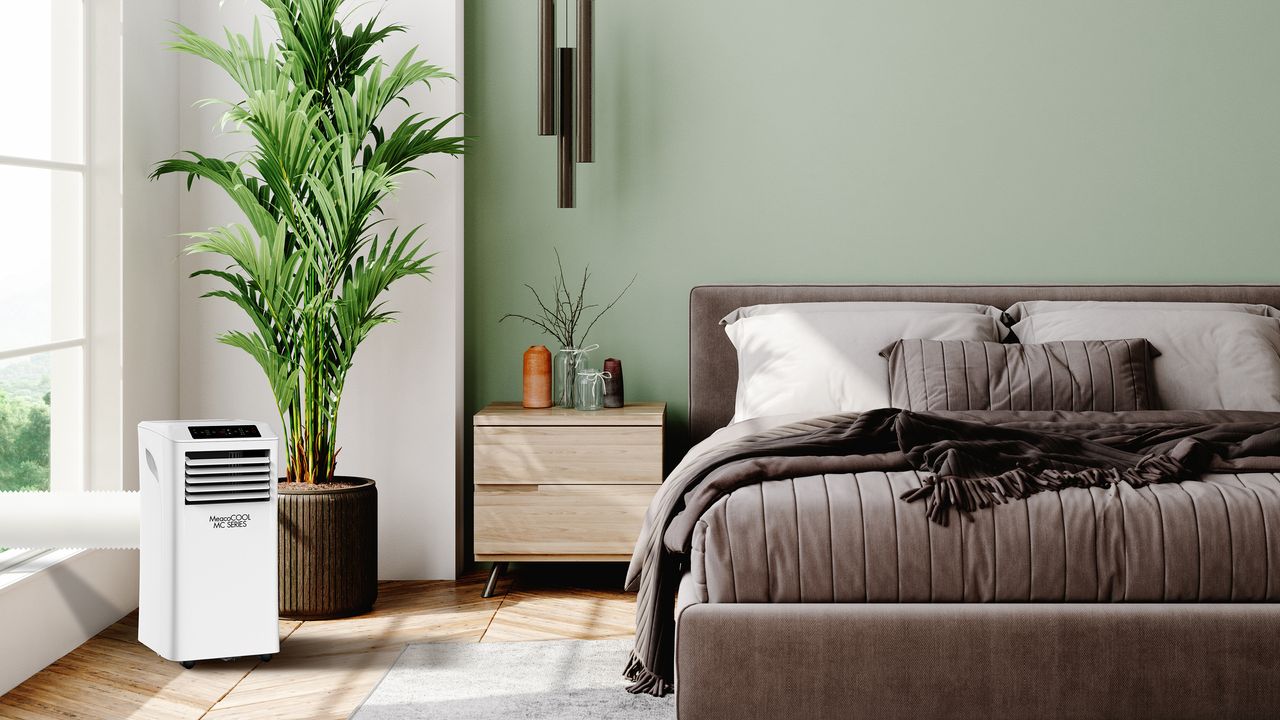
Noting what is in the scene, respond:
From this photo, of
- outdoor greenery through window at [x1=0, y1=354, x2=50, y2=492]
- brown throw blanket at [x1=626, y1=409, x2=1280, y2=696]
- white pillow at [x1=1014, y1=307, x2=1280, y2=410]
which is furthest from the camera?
white pillow at [x1=1014, y1=307, x2=1280, y2=410]

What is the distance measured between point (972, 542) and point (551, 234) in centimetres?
221

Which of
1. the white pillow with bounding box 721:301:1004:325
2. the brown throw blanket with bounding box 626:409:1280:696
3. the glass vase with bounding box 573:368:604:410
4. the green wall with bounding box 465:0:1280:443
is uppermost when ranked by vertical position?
the green wall with bounding box 465:0:1280:443

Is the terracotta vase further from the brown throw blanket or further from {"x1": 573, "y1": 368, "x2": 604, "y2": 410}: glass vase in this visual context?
the brown throw blanket

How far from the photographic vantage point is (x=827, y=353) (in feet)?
11.3

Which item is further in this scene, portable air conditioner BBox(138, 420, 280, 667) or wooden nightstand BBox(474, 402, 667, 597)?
Result: wooden nightstand BBox(474, 402, 667, 597)

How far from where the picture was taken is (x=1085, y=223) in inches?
154

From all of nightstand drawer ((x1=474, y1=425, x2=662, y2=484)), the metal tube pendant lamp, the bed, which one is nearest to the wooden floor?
nightstand drawer ((x1=474, y1=425, x2=662, y2=484))

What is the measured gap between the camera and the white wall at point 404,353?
12.3 ft

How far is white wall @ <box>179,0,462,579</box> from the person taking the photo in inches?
148

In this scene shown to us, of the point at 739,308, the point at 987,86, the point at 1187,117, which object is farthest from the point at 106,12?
the point at 1187,117

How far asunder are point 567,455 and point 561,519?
210 mm

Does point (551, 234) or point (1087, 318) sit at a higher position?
point (551, 234)

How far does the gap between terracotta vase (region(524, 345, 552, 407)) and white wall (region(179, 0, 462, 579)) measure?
0.26 metres

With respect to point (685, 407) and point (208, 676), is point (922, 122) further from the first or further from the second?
point (208, 676)
